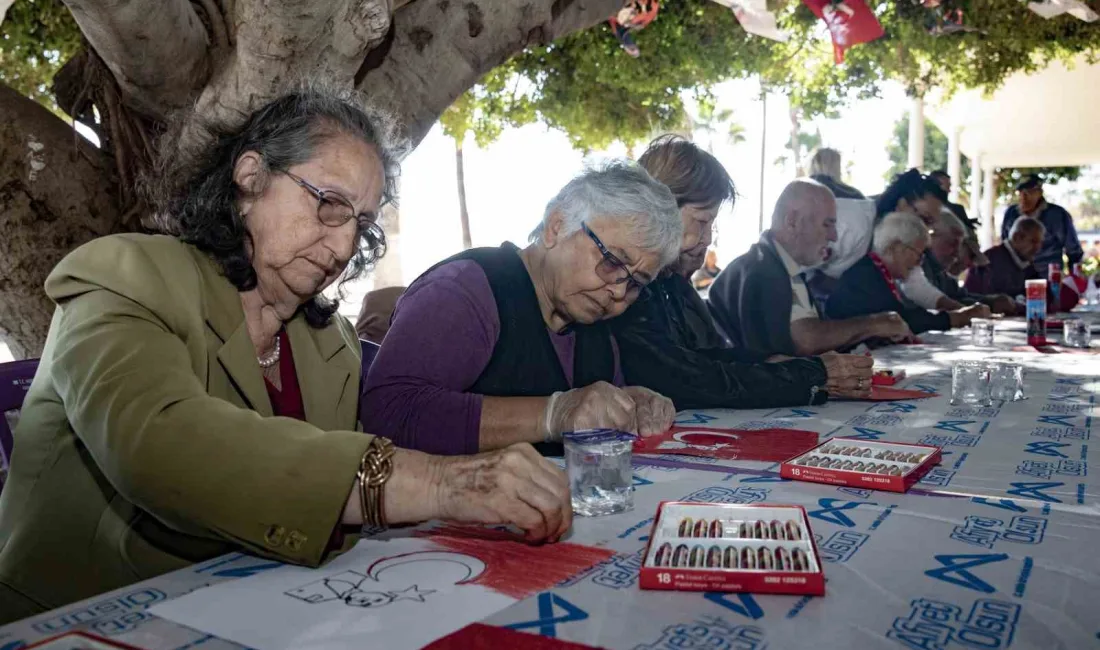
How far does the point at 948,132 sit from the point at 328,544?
22.8 m

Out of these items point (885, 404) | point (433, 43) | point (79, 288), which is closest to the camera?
point (79, 288)

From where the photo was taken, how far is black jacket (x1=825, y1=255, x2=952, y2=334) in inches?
239

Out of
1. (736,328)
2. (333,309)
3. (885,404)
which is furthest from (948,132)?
(333,309)

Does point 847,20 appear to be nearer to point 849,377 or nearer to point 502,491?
point 849,377

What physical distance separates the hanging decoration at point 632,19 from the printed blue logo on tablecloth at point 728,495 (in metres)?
5.38

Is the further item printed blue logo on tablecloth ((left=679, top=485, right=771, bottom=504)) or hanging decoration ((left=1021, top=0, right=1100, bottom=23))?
hanging decoration ((left=1021, top=0, right=1100, bottom=23))

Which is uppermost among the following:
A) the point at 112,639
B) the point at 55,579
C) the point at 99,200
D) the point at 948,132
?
the point at 948,132

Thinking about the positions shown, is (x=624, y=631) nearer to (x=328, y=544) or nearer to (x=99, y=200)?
(x=328, y=544)

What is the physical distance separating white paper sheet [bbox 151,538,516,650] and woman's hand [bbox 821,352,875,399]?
213cm

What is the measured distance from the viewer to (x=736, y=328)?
15.4 feet

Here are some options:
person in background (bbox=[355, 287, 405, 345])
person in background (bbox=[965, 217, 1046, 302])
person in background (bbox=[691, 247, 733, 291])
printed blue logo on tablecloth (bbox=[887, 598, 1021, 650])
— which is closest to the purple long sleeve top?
printed blue logo on tablecloth (bbox=[887, 598, 1021, 650])

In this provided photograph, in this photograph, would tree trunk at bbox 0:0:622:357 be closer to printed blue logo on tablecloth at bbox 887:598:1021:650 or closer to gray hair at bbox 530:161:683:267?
gray hair at bbox 530:161:683:267

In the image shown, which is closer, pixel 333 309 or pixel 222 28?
pixel 333 309

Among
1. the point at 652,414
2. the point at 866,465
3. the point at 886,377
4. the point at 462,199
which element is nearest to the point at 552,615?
the point at 866,465
